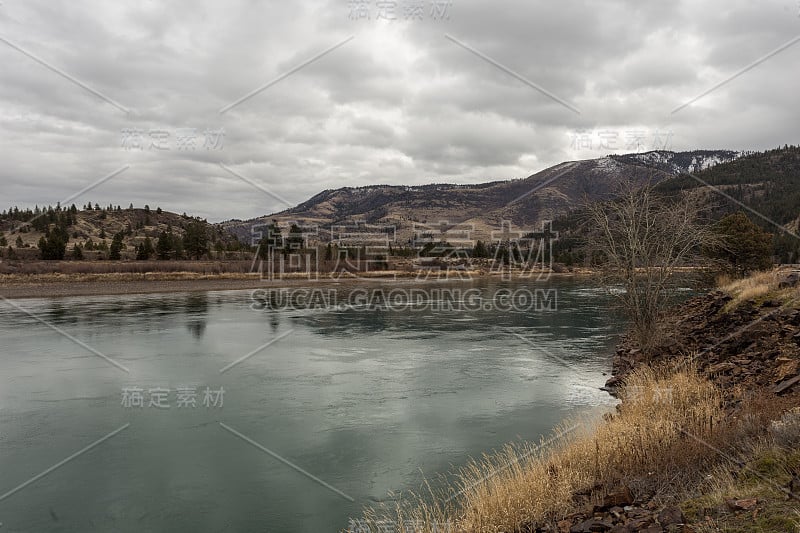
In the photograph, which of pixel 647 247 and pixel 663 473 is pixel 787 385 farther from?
pixel 647 247

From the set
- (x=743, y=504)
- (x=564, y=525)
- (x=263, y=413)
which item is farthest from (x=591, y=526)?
(x=263, y=413)

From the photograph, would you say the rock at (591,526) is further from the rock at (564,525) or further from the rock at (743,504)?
the rock at (743,504)

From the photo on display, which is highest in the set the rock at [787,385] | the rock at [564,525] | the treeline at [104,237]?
the treeline at [104,237]

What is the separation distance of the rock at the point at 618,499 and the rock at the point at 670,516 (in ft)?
2.19

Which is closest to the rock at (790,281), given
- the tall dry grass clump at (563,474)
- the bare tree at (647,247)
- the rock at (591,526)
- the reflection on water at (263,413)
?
the bare tree at (647,247)

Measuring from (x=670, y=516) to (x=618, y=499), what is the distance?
2.90 ft

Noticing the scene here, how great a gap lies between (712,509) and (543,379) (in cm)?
1216

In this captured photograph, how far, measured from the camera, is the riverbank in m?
5.74

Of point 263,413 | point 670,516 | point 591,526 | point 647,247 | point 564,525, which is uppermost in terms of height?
point 647,247

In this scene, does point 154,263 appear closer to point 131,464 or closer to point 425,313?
point 425,313

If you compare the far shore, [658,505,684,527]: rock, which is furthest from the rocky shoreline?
the far shore

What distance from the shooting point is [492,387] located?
16.9 metres

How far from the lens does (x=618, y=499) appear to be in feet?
21.5

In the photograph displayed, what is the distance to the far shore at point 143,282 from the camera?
2096 inches
